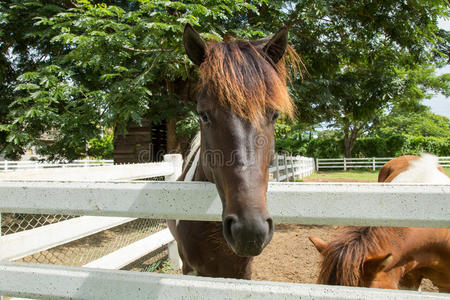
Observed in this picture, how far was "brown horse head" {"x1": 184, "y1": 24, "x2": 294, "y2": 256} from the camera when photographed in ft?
3.39

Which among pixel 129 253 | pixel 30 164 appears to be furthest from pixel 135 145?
pixel 30 164

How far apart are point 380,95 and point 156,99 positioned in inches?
197

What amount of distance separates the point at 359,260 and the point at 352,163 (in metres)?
24.0

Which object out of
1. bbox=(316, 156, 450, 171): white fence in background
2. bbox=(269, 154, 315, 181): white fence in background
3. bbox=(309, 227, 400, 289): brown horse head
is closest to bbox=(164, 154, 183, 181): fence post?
bbox=(309, 227, 400, 289): brown horse head

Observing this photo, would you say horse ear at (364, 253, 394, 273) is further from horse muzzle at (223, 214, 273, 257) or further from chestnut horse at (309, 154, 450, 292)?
horse muzzle at (223, 214, 273, 257)

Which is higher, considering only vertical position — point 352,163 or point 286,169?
point 286,169

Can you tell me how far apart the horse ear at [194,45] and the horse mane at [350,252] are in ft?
5.00

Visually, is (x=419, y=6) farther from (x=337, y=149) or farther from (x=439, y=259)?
(x=337, y=149)

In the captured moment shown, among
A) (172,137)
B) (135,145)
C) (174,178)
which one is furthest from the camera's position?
(135,145)

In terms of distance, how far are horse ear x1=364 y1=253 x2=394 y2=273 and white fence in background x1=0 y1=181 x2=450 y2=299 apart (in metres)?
1.04

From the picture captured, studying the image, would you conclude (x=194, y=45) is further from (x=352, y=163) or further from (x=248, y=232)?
(x=352, y=163)

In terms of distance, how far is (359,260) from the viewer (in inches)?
72.3

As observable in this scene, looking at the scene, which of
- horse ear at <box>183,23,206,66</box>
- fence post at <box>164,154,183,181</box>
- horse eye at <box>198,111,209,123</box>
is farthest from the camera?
fence post at <box>164,154,183,181</box>

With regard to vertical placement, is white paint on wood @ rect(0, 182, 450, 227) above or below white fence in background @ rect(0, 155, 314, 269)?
above
